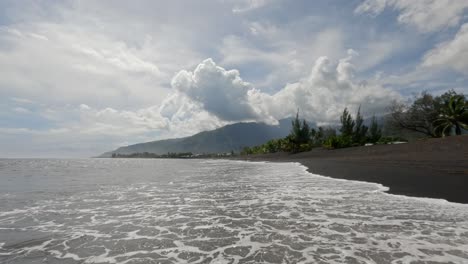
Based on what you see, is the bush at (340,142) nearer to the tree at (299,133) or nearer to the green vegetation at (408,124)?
the green vegetation at (408,124)

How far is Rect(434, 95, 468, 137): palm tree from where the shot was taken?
46688 mm

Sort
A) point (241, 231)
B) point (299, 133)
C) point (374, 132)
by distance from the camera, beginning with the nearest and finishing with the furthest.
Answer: point (241, 231)
point (374, 132)
point (299, 133)

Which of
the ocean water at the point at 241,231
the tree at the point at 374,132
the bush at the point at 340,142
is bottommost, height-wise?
the ocean water at the point at 241,231

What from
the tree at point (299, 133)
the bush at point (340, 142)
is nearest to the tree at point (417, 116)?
the bush at point (340, 142)

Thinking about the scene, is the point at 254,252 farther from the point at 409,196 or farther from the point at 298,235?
the point at 409,196

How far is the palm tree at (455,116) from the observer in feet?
153

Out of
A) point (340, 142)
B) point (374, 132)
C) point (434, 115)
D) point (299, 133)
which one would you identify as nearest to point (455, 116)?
point (434, 115)

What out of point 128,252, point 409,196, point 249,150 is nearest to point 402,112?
point 409,196

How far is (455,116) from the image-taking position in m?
47.5

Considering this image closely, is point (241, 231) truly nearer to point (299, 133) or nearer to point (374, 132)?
point (374, 132)

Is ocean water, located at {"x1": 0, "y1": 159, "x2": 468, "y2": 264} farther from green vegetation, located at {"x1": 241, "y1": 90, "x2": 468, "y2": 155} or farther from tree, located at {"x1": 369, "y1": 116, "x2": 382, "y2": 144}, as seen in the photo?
tree, located at {"x1": 369, "y1": 116, "x2": 382, "y2": 144}

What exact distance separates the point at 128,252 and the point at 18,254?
2800 millimetres

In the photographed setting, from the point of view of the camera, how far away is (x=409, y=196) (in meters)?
12.9

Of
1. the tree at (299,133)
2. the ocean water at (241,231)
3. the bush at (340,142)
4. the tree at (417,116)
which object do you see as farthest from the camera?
the tree at (299,133)
